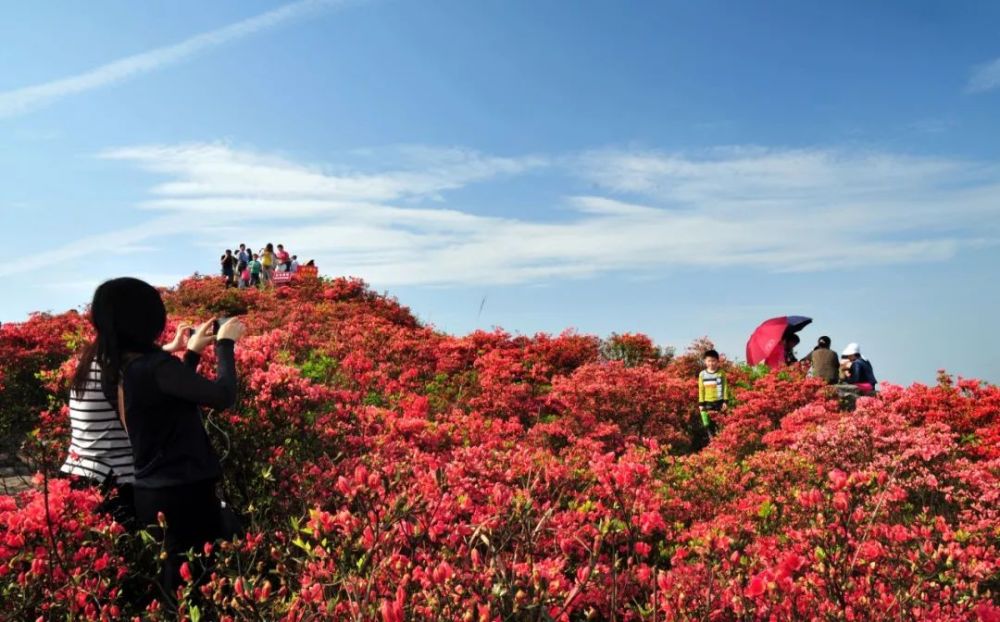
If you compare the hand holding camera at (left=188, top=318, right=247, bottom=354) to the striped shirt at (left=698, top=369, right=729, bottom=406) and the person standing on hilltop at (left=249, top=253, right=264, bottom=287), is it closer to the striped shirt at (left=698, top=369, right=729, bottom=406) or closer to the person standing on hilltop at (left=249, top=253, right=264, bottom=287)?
the striped shirt at (left=698, top=369, right=729, bottom=406)

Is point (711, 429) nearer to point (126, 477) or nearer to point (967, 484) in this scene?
point (967, 484)

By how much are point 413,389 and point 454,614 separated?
10.6m

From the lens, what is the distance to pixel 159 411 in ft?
12.0

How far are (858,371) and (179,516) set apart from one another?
46.3 ft

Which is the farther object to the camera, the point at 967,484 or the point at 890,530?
the point at 967,484

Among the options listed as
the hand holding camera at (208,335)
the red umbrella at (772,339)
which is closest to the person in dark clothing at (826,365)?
the red umbrella at (772,339)

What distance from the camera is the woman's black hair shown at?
3.76 m

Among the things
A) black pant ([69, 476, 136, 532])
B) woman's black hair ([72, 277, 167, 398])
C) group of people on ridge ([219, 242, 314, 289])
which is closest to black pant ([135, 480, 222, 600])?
black pant ([69, 476, 136, 532])

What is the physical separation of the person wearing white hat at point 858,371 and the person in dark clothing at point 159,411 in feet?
45.0

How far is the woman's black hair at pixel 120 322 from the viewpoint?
148 inches

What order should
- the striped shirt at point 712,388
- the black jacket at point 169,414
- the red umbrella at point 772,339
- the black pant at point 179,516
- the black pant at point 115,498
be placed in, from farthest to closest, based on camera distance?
1. the red umbrella at point 772,339
2. the striped shirt at point 712,388
3. the black pant at point 115,498
4. the black pant at point 179,516
5. the black jacket at point 169,414

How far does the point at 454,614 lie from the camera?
2.97 metres

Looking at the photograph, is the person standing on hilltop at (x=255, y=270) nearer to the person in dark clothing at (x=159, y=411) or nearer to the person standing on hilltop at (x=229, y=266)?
the person standing on hilltop at (x=229, y=266)

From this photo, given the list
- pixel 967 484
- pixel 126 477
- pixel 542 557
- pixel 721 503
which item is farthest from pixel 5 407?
pixel 967 484
